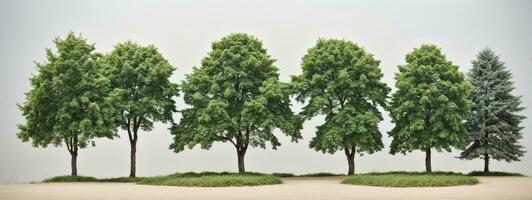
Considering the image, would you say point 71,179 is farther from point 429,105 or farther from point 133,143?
point 429,105

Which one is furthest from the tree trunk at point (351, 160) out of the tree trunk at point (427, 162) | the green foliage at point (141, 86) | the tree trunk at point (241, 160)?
the green foliage at point (141, 86)

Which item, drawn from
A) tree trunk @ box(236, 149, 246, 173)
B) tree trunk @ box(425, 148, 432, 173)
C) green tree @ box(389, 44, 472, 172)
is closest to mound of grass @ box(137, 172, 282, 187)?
tree trunk @ box(236, 149, 246, 173)

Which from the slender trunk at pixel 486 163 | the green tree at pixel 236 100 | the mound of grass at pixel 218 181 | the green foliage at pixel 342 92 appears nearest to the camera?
the mound of grass at pixel 218 181

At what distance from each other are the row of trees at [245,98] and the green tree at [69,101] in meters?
0.08

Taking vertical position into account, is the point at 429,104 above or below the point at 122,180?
above

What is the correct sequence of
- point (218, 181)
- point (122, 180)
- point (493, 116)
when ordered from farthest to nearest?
1. point (493, 116)
2. point (122, 180)
3. point (218, 181)

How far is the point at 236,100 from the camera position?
41.7 metres

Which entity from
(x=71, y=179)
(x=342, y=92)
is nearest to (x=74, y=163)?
(x=71, y=179)

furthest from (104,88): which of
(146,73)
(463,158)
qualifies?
(463,158)

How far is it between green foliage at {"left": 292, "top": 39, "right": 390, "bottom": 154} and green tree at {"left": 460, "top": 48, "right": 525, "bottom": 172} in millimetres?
8189

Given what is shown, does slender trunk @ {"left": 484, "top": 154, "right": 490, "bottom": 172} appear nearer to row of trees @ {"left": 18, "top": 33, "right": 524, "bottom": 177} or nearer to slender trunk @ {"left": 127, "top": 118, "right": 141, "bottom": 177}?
row of trees @ {"left": 18, "top": 33, "right": 524, "bottom": 177}

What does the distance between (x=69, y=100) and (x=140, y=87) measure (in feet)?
16.8

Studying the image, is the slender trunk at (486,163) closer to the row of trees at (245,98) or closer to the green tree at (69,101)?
the row of trees at (245,98)

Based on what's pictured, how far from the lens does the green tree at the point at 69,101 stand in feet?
133
